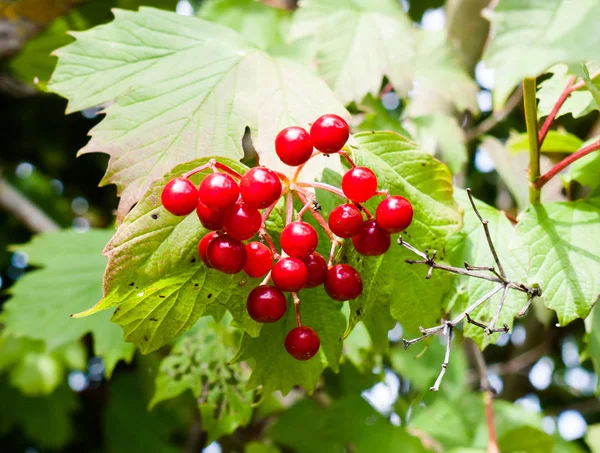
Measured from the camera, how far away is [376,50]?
171cm

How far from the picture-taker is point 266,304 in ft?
3.43

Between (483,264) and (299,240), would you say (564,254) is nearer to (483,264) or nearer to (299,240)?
(483,264)

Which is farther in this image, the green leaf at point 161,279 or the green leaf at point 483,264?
the green leaf at point 483,264

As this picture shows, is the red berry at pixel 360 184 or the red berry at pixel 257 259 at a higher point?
the red berry at pixel 360 184

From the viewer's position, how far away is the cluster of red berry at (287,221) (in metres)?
0.99

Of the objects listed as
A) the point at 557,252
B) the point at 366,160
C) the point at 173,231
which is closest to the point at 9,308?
the point at 173,231

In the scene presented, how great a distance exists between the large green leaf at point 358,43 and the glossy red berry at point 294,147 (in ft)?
1.89

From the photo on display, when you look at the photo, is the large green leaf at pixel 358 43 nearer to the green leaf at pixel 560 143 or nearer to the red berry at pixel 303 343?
the green leaf at pixel 560 143

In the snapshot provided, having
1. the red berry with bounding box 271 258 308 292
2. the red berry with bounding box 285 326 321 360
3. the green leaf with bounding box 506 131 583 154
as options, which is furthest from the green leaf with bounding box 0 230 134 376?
the green leaf with bounding box 506 131 583 154

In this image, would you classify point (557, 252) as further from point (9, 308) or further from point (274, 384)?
point (9, 308)

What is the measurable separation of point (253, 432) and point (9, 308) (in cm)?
→ 115

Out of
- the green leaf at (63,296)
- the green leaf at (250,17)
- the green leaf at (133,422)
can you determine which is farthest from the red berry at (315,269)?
the green leaf at (133,422)

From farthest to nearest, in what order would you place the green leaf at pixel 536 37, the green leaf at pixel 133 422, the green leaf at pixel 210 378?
the green leaf at pixel 133 422 → the green leaf at pixel 210 378 → the green leaf at pixel 536 37

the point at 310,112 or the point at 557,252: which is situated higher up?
the point at 310,112
